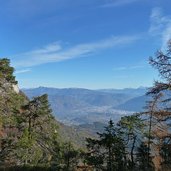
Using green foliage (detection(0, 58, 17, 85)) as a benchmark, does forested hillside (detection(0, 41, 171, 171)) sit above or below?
below

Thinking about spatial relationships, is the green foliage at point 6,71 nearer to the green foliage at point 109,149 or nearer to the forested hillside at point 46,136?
the forested hillside at point 46,136

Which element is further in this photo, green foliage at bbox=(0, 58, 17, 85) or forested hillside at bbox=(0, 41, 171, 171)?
green foliage at bbox=(0, 58, 17, 85)

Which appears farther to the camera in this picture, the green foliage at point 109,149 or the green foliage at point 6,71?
the green foliage at point 6,71

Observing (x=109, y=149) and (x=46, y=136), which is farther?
(x=46, y=136)

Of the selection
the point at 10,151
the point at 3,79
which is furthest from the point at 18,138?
the point at 3,79

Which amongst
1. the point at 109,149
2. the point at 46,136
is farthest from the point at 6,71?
the point at 109,149

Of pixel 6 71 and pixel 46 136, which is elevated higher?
pixel 6 71

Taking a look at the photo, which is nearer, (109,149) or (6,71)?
(109,149)

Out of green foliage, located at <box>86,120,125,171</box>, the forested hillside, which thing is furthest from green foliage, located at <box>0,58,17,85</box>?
green foliage, located at <box>86,120,125,171</box>

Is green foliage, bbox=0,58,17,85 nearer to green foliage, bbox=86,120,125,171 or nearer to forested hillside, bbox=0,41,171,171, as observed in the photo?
forested hillside, bbox=0,41,171,171

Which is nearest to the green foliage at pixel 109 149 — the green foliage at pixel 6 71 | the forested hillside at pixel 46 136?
the forested hillside at pixel 46 136

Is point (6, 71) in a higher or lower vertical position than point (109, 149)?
higher

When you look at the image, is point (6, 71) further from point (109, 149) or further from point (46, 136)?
point (109, 149)

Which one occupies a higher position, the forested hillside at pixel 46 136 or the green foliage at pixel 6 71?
the green foliage at pixel 6 71
